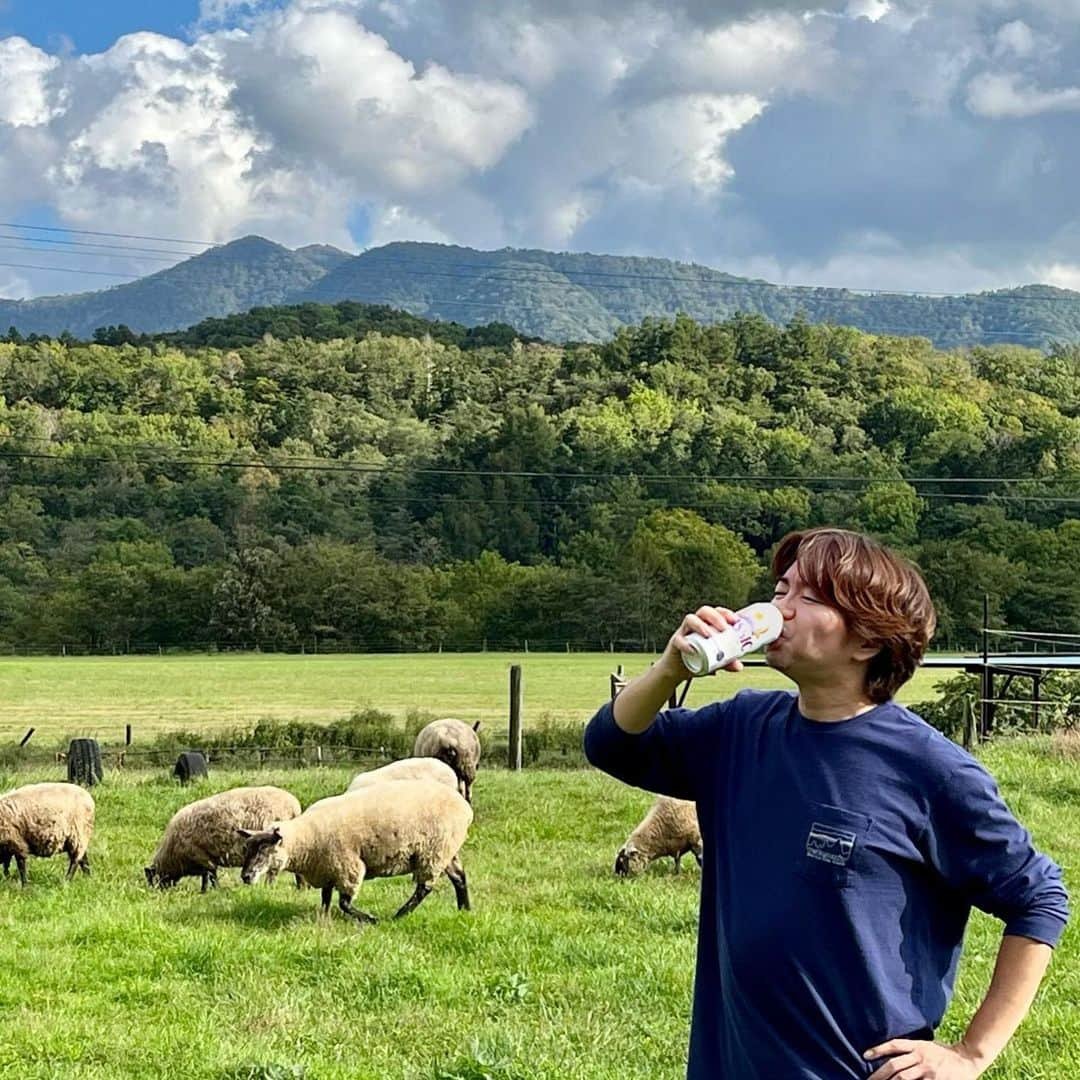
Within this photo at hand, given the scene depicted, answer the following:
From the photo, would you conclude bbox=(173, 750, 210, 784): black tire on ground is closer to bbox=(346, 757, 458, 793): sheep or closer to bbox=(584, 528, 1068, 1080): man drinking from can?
bbox=(346, 757, 458, 793): sheep

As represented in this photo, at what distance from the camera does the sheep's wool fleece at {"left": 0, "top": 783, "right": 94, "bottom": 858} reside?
11.5 meters

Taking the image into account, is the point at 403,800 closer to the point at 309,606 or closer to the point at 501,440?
the point at 309,606

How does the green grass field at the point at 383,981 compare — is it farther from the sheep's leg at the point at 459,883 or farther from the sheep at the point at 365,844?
the sheep at the point at 365,844

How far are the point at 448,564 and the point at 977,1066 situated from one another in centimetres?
8911

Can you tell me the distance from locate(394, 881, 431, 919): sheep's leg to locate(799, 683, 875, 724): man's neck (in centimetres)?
719

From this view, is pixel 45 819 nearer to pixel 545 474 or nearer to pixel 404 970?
pixel 404 970

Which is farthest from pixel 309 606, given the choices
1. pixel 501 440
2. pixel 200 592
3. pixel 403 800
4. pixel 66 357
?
pixel 403 800

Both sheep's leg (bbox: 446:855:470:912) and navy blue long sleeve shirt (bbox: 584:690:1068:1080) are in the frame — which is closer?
navy blue long sleeve shirt (bbox: 584:690:1068:1080)

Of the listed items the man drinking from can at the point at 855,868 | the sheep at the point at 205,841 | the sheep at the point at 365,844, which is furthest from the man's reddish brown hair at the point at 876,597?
the sheep at the point at 205,841

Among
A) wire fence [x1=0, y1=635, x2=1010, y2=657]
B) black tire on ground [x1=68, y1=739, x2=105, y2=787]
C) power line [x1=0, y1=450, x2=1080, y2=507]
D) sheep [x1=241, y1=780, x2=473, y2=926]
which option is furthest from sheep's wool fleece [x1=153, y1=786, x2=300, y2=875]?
power line [x1=0, y1=450, x2=1080, y2=507]

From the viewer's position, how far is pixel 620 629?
8731cm

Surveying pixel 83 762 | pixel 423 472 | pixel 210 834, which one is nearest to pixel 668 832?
pixel 210 834

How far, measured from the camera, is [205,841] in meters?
11.3

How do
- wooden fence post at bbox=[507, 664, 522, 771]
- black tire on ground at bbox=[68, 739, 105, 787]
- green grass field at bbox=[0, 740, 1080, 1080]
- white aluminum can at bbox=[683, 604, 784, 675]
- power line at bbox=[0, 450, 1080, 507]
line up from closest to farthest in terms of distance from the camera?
white aluminum can at bbox=[683, 604, 784, 675] → green grass field at bbox=[0, 740, 1080, 1080] → black tire on ground at bbox=[68, 739, 105, 787] → wooden fence post at bbox=[507, 664, 522, 771] → power line at bbox=[0, 450, 1080, 507]
